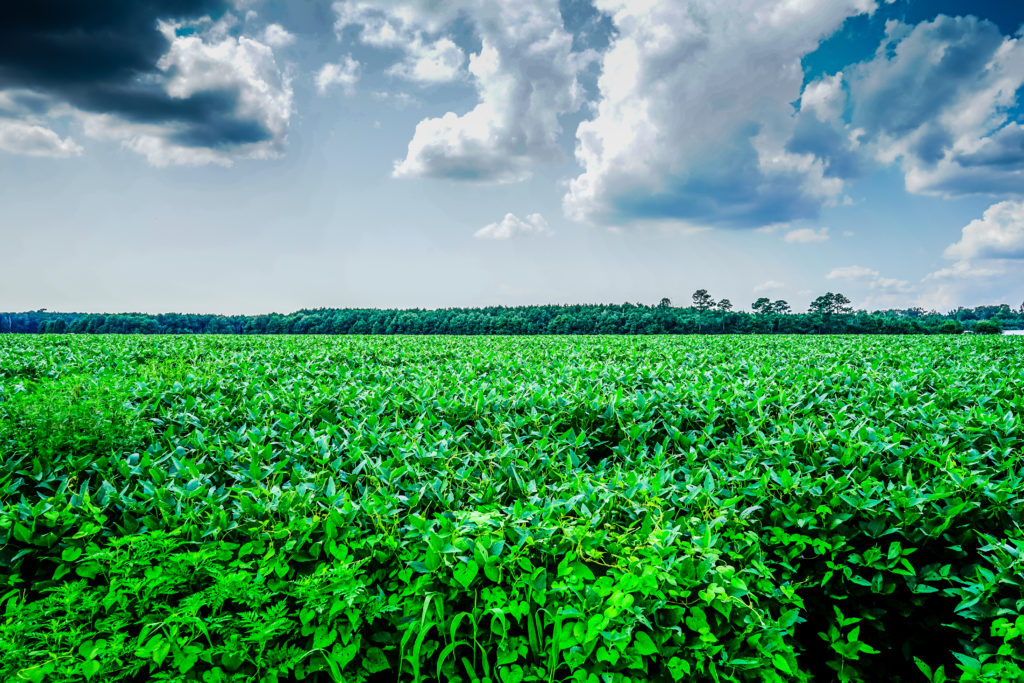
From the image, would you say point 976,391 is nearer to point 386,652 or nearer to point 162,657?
point 386,652

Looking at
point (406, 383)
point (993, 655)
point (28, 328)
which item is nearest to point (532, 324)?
point (406, 383)

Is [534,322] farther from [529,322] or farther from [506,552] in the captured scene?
[506,552]

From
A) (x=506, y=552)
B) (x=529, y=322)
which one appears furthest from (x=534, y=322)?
(x=506, y=552)

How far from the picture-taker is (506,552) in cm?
223

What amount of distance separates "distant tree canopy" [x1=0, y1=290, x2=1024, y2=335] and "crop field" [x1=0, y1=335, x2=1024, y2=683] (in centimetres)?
4078

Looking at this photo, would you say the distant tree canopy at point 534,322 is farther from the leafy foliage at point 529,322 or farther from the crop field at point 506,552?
the crop field at point 506,552

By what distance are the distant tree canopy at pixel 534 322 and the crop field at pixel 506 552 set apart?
134ft

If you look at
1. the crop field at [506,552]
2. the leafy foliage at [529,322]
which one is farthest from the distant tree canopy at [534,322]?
the crop field at [506,552]

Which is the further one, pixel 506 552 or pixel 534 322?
pixel 534 322

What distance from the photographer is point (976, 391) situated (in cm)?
551

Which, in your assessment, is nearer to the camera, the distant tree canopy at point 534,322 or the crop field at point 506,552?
the crop field at point 506,552

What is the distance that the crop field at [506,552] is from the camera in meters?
1.97

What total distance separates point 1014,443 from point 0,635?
590cm

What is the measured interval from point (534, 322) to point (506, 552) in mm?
49840
